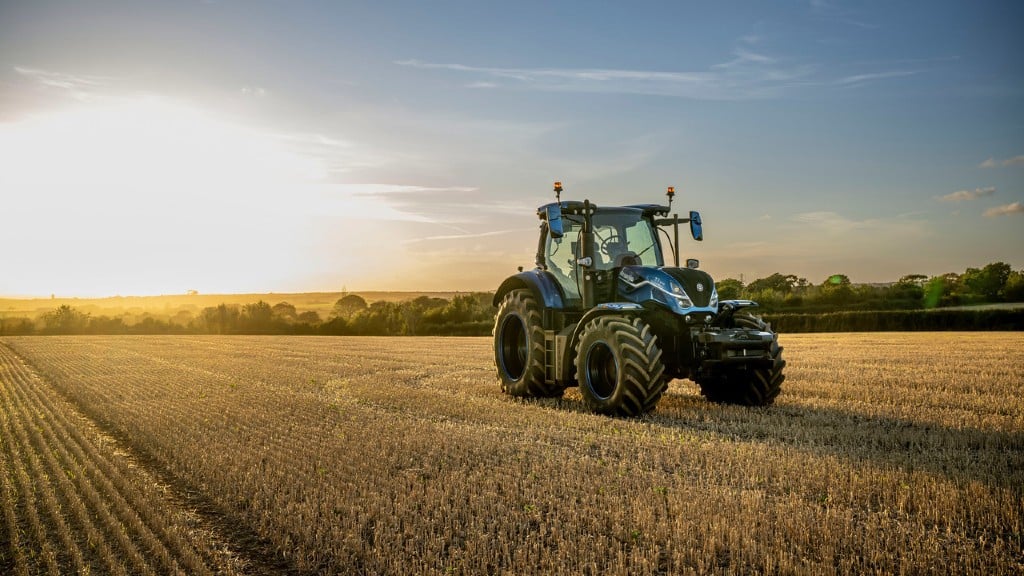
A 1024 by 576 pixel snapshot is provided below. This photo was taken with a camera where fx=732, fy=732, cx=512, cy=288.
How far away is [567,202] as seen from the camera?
10812 millimetres

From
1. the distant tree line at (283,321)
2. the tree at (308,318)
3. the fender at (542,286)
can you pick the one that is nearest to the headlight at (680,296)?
the fender at (542,286)

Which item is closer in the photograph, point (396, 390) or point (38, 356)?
point (396, 390)

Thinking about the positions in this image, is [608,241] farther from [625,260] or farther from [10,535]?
[10,535]

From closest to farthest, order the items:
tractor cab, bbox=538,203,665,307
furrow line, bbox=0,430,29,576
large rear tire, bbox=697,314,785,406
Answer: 1. furrow line, bbox=0,430,29,576
2. large rear tire, bbox=697,314,785,406
3. tractor cab, bbox=538,203,665,307

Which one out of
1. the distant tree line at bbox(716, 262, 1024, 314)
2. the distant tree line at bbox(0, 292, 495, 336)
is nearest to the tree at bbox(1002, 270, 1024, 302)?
the distant tree line at bbox(716, 262, 1024, 314)

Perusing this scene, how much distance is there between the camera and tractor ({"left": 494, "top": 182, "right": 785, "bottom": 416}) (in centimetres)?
937

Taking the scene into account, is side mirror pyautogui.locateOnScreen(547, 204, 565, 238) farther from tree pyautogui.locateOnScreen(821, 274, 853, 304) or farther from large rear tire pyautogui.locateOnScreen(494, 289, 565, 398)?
tree pyautogui.locateOnScreen(821, 274, 853, 304)

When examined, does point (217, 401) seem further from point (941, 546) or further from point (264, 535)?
point (941, 546)

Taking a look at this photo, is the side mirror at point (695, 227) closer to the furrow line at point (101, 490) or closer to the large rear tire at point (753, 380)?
the large rear tire at point (753, 380)

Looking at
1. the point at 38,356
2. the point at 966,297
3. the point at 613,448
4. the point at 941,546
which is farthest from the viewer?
the point at 966,297

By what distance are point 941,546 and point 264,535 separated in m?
4.60

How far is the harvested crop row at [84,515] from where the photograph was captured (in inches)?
191

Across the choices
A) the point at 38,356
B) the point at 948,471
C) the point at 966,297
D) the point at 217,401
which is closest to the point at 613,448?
the point at 948,471

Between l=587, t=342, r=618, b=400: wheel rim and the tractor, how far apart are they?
0.05 feet
